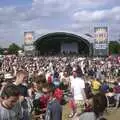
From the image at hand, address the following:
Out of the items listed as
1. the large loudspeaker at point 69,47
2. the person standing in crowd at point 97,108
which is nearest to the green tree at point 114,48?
the large loudspeaker at point 69,47

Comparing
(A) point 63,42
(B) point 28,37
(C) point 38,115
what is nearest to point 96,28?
(B) point 28,37

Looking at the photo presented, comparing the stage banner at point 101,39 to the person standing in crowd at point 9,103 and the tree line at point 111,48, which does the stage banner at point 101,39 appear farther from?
the person standing in crowd at point 9,103

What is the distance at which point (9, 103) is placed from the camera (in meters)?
5.69

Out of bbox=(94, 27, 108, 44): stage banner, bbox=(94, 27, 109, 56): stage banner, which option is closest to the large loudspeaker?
bbox=(94, 27, 109, 56): stage banner

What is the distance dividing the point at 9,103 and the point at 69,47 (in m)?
97.9

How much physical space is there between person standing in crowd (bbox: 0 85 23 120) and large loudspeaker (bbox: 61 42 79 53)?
95.8m

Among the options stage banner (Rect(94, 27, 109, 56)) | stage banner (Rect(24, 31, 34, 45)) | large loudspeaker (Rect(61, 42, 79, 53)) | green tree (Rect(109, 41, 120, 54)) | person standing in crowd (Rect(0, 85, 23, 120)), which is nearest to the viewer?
person standing in crowd (Rect(0, 85, 23, 120))

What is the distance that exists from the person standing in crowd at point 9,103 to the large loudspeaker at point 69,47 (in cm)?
9578

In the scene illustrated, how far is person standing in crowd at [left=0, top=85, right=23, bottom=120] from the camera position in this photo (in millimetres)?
5613

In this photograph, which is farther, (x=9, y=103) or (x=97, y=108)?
(x=9, y=103)

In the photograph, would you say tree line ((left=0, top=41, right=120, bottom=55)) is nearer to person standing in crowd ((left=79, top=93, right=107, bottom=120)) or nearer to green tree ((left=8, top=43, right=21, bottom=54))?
green tree ((left=8, top=43, right=21, bottom=54))

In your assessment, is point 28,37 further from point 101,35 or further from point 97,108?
point 97,108

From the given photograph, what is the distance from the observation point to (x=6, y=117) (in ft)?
19.1

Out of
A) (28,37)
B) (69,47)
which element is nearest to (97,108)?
(28,37)
